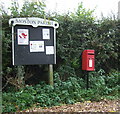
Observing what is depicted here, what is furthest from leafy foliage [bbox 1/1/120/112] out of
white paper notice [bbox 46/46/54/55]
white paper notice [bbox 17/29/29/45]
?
white paper notice [bbox 46/46/54/55]

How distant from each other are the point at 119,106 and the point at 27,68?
2892mm

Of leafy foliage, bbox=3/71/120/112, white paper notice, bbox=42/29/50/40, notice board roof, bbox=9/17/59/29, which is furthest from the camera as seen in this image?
white paper notice, bbox=42/29/50/40

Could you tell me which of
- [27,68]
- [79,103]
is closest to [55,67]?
[27,68]

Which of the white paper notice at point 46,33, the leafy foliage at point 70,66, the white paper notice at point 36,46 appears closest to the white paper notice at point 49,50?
the white paper notice at point 36,46

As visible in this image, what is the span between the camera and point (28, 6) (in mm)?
5348

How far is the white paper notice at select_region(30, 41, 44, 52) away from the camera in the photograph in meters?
4.84

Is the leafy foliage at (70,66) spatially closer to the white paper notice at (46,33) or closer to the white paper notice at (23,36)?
the white paper notice at (23,36)

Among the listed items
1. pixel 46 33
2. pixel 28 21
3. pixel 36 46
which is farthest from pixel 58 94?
pixel 28 21

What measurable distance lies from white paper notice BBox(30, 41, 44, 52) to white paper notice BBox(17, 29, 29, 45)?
164 mm

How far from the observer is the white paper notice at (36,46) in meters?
4.84

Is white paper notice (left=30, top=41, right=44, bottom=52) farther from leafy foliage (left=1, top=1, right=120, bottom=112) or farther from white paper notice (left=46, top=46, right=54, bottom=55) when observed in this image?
leafy foliage (left=1, top=1, right=120, bottom=112)

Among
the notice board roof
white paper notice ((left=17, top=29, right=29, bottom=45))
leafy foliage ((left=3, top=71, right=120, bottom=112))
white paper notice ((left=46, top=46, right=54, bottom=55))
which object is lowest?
leafy foliage ((left=3, top=71, right=120, bottom=112))

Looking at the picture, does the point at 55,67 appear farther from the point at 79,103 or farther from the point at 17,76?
the point at 79,103

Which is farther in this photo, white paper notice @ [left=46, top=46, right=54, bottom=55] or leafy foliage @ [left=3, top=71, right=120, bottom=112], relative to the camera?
white paper notice @ [left=46, top=46, right=54, bottom=55]
